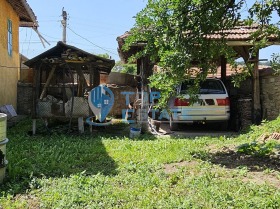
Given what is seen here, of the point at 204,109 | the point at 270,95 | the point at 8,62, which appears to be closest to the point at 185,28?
the point at 204,109

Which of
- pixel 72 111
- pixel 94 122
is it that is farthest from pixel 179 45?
pixel 94 122

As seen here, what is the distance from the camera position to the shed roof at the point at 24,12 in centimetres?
1245

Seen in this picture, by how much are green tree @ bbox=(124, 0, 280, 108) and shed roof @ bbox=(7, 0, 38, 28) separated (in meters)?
7.50

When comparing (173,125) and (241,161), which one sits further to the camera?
(173,125)

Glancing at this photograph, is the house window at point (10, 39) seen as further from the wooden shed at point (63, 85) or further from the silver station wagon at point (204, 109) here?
the silver station wagon at point (204, 109)

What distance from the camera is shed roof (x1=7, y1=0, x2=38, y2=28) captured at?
12451 mm

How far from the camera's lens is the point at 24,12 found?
14.0 metres

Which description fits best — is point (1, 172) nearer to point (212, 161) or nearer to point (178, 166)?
point (178, 166)

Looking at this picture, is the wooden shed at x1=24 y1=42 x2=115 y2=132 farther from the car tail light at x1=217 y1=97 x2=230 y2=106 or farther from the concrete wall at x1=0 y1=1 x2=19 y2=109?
the car tail light at x1=217 y1=97 x2=230 y2=106

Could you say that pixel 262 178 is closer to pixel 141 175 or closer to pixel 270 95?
pixel 141 175

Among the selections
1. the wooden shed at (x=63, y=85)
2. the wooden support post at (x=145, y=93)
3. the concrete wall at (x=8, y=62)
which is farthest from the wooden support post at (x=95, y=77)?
the concrete wall at (x=8, y=62)

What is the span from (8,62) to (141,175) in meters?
9.62

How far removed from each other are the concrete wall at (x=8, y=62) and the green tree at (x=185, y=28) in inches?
275

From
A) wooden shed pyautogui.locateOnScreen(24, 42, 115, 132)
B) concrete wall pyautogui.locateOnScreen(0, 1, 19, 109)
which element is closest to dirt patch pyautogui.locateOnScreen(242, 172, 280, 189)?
wooden shed pyautogui.locateOnScreen(24, 42, 115, 132)
